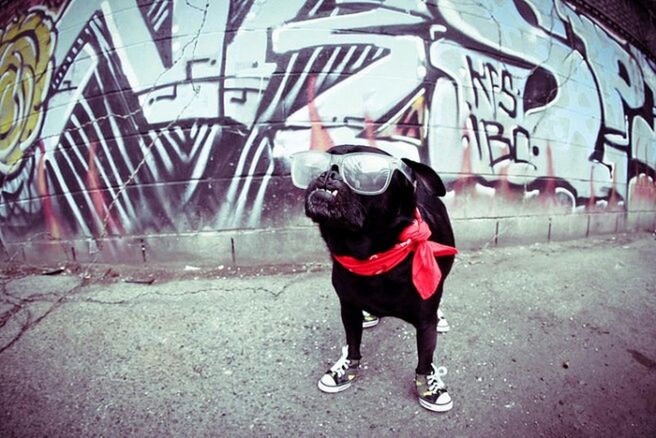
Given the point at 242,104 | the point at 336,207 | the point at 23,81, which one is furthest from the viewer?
the point at 23,81

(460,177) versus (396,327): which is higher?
(460,177)

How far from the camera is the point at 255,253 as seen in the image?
10.5ft

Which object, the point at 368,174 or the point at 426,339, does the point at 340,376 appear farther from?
the point at 368,174

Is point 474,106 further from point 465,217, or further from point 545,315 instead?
point 545,315

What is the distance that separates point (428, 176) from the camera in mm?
1590

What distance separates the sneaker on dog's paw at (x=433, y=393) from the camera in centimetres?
146

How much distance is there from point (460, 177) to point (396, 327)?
211cm

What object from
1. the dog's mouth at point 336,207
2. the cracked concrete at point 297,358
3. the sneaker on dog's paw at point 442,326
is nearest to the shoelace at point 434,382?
the cracked concrete at point 297,358

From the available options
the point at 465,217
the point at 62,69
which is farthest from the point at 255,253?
the point at 62,69

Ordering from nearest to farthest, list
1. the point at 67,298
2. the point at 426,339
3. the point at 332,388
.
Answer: the point at 426,339 < the point at 332,388 < the point at 67,298

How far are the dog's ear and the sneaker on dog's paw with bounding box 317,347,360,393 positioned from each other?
97 centimetres

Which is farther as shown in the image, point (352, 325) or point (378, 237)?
point (352, 325)

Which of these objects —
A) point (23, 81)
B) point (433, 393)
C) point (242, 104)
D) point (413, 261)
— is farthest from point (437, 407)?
point (23, 81)

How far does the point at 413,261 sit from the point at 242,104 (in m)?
2.46
